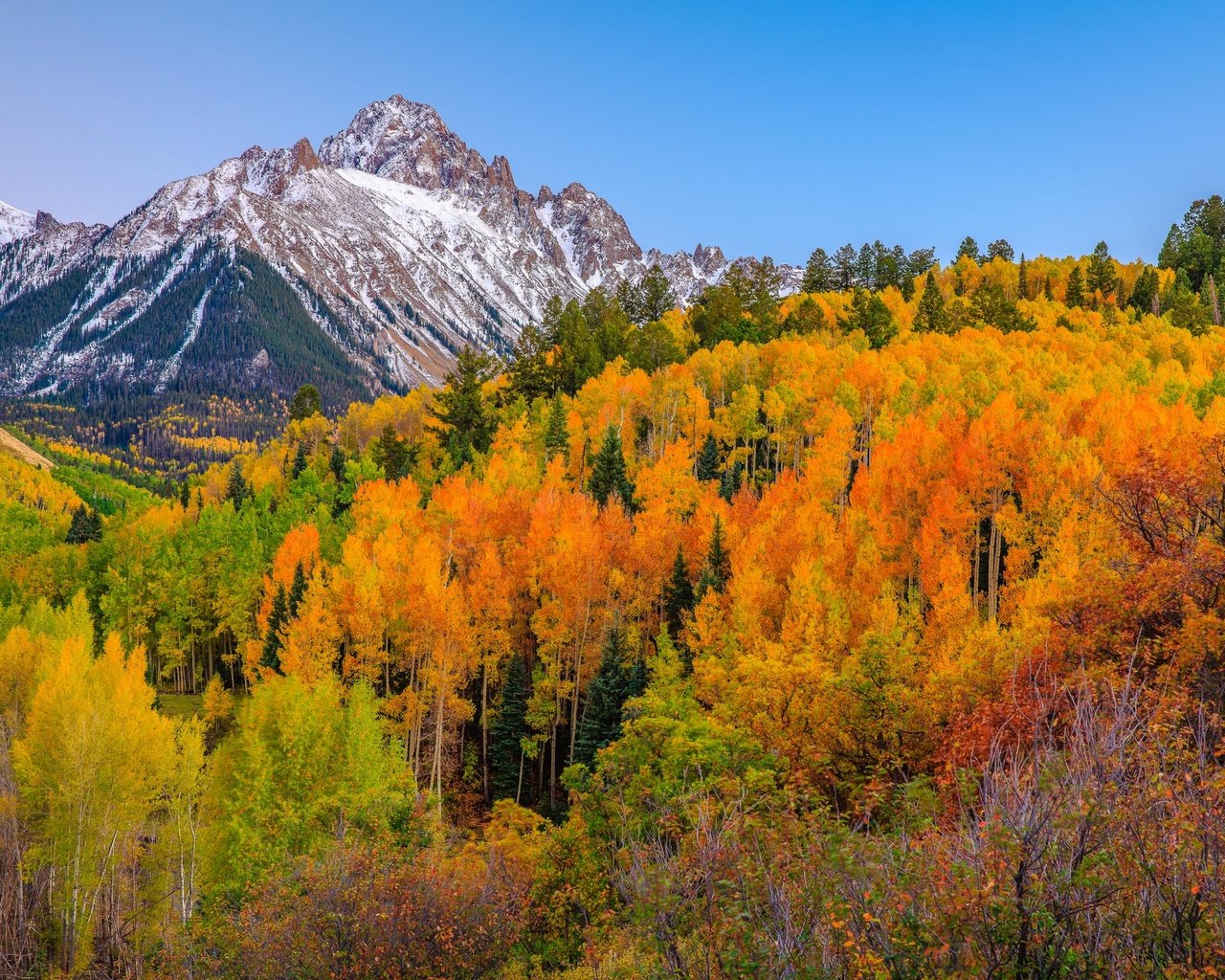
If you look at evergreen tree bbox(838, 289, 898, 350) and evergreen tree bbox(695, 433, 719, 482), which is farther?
evergreen tree bbox(838, 289, 898, 350)

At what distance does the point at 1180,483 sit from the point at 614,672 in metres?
26.9

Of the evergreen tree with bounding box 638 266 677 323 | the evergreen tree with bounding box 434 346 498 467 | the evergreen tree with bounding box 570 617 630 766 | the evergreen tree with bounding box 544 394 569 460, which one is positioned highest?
the evergreen tree with bounding box 638 266 677 323

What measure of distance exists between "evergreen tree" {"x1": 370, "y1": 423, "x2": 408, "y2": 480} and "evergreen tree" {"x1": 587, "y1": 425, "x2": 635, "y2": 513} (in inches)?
895

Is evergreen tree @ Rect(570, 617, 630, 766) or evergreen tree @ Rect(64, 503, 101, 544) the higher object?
evergreen tree @ Rect(64, 503, 101, 544)

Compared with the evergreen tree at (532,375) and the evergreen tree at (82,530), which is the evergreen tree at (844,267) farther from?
the evergreen tree at (82,530)

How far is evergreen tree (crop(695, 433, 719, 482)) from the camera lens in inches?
2527

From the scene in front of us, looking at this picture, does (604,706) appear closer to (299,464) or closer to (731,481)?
(731,481)

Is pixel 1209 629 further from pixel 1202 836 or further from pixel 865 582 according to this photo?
pixel 865 582

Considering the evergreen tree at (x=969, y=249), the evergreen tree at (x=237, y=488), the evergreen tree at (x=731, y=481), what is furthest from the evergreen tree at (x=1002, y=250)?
the evergreen tree at (x=237, y=488)

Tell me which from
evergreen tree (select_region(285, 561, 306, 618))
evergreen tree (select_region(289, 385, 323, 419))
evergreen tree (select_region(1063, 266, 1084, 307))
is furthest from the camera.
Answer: evergreen tree (select_region(1063, 266, 1084, 307))

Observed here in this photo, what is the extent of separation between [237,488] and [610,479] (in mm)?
48099

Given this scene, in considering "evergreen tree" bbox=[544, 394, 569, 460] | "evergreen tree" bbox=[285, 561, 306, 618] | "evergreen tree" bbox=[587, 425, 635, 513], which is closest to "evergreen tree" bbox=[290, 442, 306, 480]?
"evergreen tree" bbox=[544, 394, 569, 460]

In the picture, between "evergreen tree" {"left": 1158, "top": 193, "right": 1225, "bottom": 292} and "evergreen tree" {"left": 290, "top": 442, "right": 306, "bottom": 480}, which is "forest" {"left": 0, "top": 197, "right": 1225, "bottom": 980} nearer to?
"evergreen tree" {"left": 290, "top": 442, "right": 306, "bottom": 480}

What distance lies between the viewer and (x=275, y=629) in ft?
161
